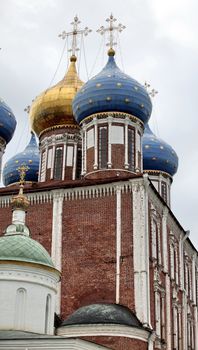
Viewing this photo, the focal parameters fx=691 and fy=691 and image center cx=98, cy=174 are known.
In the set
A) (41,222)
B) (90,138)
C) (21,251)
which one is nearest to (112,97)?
(90,138)

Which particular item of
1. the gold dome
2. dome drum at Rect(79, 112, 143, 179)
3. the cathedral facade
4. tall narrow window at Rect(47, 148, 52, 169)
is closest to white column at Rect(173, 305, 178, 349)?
the cathedral facade

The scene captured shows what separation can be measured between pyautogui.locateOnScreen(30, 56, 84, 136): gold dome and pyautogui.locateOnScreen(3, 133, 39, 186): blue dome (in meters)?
2.95

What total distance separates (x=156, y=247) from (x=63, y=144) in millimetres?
6622

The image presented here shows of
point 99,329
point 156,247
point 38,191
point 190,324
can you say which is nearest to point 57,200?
point 38,191

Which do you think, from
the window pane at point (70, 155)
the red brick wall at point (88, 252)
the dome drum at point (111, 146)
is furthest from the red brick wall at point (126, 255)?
the window pane at point (70, 155)

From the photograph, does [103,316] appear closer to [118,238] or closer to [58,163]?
[118,238]

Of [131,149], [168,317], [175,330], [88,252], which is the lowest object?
[175,330]

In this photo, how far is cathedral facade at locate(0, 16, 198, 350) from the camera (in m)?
16.2

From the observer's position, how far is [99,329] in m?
18.1

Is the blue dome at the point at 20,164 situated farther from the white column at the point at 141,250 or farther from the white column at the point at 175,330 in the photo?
the white column at the point at 141,250

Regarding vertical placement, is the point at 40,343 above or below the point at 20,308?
below

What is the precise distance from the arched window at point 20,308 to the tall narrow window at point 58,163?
10.0 metres

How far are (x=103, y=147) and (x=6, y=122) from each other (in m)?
4.88

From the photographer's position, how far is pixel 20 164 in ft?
97.8
